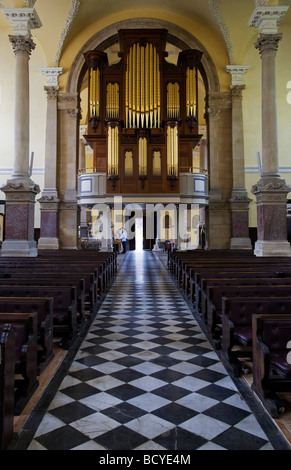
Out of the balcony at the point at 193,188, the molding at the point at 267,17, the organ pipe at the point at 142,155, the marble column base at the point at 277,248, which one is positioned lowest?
the marble column base at the point at 277,248

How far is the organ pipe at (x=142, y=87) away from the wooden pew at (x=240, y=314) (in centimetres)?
1378

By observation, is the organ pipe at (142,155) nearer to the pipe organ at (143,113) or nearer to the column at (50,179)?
the pipe organ at (143,113)

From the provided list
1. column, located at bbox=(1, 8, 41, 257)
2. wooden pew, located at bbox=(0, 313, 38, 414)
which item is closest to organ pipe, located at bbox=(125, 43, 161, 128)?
column, located at bbox=(1, 8, 41, 257)

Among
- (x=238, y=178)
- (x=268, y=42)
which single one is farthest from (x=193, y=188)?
(x=268, y=42)

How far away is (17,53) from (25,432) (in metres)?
10.8

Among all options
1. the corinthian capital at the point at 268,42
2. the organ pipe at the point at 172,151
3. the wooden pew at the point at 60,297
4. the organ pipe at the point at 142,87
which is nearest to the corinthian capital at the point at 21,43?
the organ pipe at the point at 142,87

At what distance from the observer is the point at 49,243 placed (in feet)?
53.1

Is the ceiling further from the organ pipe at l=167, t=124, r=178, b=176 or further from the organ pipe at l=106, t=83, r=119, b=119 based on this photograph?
the organ pipe at l=167, t=124, r=178, b=176

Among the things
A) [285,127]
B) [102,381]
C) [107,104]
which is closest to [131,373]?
[102,381]

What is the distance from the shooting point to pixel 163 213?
28.1 m

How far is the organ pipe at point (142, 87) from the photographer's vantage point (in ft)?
54.7

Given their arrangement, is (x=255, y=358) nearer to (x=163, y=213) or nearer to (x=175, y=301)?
(x=175, y=301)

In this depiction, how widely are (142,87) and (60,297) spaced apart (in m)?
14.2

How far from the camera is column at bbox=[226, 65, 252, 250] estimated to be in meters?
16.1
